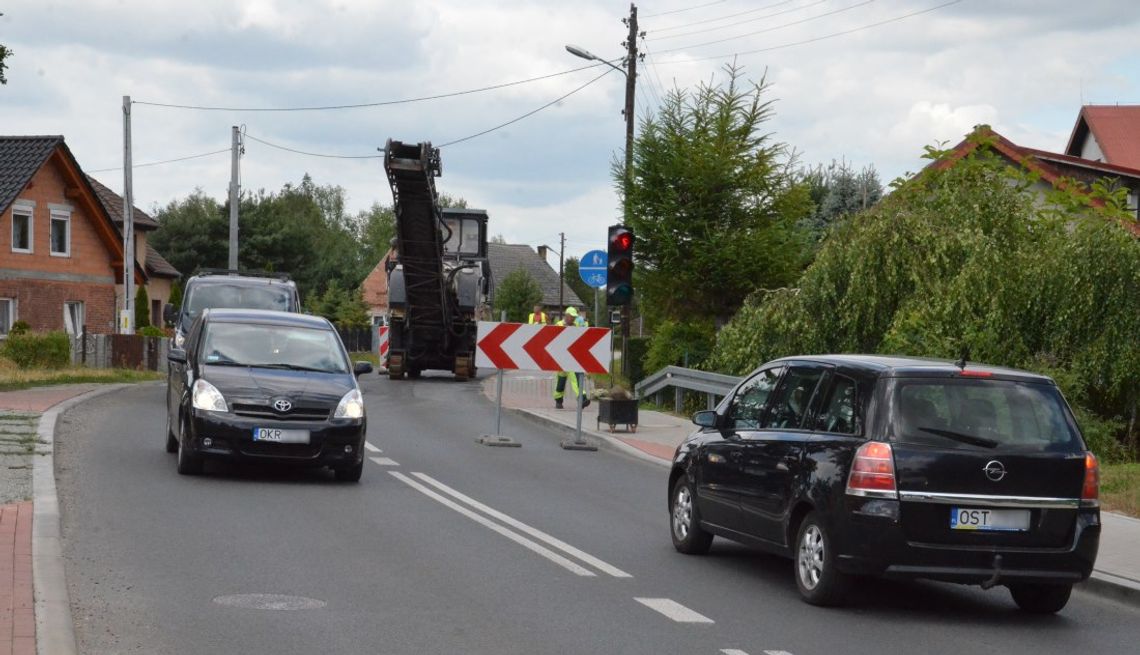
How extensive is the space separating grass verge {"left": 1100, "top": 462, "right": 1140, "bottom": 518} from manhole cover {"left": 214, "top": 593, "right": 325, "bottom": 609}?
27.1 ft

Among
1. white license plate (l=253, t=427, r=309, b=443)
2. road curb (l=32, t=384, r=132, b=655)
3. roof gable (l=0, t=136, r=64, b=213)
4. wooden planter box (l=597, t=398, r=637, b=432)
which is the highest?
roof gable (l=0, t=136, r=64, b=213)

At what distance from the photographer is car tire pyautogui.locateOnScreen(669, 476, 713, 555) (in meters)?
11.1

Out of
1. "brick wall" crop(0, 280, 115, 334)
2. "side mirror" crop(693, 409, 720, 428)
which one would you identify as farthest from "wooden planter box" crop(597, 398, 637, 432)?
"brick wall" crop(0, 280, 115, 334)

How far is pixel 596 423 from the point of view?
23.9m

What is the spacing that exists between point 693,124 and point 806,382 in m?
24.5

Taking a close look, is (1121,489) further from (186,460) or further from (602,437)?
(186,460)

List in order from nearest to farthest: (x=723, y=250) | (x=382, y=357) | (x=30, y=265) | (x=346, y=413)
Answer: (x=346, y=413) < (x=723, y=250) < (x=382, y=357) < (x=30, y=265)

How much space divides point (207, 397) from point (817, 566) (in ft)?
23.8

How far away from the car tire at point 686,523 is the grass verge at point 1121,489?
474cm

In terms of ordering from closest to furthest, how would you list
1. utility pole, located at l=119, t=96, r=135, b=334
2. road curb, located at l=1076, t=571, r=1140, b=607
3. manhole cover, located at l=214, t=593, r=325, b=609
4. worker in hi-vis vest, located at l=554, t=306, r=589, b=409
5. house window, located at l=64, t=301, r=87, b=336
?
manhole cover, located at l=214, t=593, r=325, b=609, road curb, located at l=1076, t=571, r=1140, b=607, worker in hi-vis vest, located at l=554, t=306, r=589, b=409, utility pole, located at l=119, t=96, r=135, b=334, house window, located at l=64, t=301, r=87, b=336

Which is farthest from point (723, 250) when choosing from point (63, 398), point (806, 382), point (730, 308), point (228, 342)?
point (806, 382)

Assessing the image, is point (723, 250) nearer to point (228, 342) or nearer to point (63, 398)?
point (63, 398)

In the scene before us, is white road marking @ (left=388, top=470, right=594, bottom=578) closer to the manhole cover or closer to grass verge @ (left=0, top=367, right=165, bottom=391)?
the manhole cover

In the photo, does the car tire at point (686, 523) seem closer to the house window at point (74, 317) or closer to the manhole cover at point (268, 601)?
→ the manhole cover at point (268, 601)
